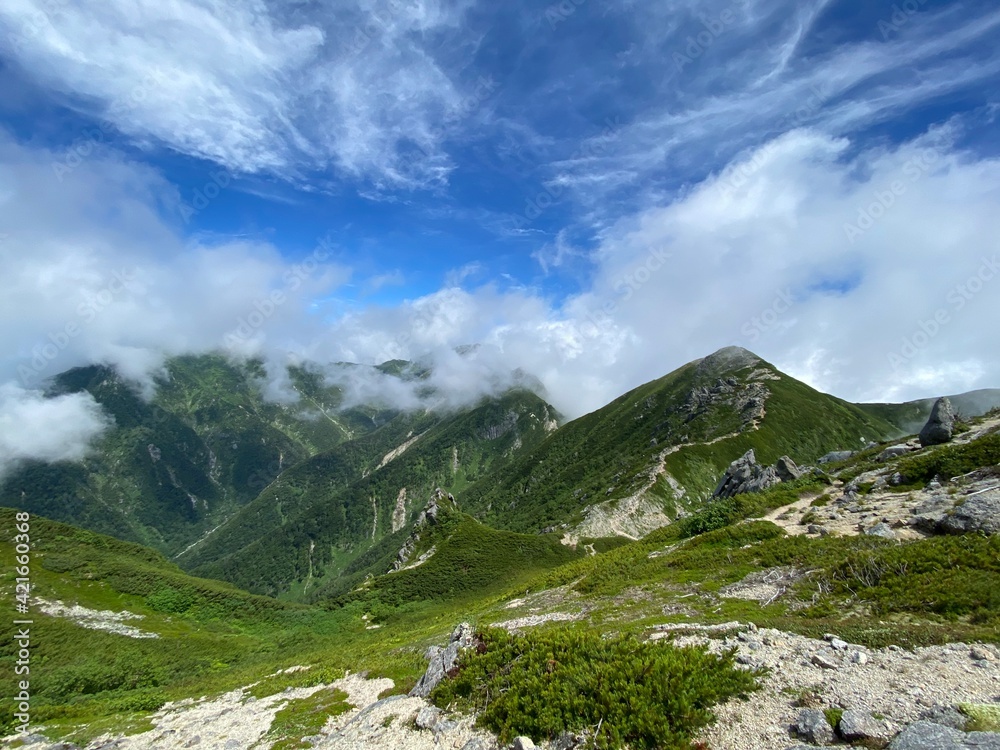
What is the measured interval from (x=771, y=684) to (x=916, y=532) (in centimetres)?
1902

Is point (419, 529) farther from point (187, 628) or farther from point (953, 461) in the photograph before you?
point (953, 461)

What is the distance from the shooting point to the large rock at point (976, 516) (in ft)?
66.7

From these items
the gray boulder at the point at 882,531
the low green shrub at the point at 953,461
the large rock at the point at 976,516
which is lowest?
the gray boulder at the point at 882,531

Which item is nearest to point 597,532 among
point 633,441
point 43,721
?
point 633,441

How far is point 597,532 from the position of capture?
106 meters

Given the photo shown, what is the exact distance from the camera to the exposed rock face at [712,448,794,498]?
5541 centimetres

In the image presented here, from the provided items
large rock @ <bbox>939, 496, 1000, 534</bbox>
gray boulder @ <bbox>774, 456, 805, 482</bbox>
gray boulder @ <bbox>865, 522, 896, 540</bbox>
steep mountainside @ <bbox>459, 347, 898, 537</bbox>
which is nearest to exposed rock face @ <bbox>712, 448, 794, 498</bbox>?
gray boulder @ <bbox>774, 456, 805, 482</bbox>

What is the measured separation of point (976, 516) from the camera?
69.1 feet

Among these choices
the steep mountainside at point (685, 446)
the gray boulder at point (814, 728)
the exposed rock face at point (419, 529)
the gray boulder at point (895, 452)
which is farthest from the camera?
the steep mountainside at point (685, 446)

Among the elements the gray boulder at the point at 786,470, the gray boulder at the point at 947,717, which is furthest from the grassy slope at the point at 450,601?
the gray boulder at the point at 786,470

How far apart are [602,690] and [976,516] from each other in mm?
21805

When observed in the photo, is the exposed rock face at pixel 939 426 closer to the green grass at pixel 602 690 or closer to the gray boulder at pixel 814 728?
the green grass at pixel 602 690

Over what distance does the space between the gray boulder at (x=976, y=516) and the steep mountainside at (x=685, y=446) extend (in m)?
88.5

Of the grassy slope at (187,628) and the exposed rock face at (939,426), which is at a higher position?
the exposed rock face at (939,426)
